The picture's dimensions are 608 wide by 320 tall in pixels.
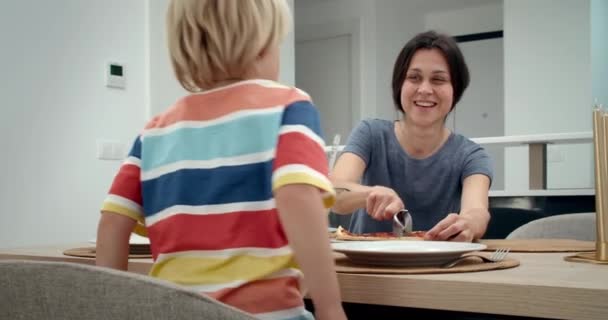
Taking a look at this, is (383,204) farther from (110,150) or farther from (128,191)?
(110,150)

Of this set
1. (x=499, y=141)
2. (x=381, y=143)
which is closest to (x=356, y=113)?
(x=499, y=141)

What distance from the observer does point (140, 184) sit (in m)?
0.91

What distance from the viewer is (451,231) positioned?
1217 mm

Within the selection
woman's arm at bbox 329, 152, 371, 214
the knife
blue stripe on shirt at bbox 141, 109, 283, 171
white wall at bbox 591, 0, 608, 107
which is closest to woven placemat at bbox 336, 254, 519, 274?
blue stripe on shirt at bbox 141, 109, 283, 171

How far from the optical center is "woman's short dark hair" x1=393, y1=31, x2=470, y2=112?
1.87 metres

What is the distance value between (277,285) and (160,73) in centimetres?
289

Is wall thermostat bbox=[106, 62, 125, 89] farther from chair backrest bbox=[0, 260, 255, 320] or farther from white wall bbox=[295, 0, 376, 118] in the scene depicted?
chair backrest bbox=[0, 260, 255, 320]

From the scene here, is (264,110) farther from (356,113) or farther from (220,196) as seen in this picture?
(356,113)

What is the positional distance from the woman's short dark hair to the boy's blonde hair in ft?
3.45

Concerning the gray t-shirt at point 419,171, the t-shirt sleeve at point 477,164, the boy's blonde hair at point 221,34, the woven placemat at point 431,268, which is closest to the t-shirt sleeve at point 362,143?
the gray t-shirt at point 419,171

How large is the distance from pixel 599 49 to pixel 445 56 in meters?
2.91

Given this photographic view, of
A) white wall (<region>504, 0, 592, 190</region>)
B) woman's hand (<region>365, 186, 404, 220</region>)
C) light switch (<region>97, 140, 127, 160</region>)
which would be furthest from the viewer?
white wall (<region>504, 0, 592, 190</region>)

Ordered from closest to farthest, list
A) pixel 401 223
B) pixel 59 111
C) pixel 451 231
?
pixel 451 231 < pixel 401 223 < pixel 59 111

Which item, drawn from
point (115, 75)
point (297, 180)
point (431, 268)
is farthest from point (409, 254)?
point (115, 75)
